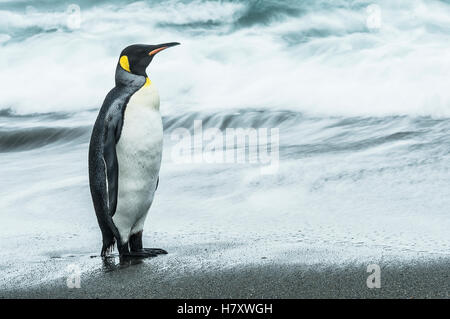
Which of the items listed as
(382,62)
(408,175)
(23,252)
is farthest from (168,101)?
(23,252)

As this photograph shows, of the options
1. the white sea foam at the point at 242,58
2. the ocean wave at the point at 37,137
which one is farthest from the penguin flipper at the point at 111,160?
the white sea foam at the point at 242,58

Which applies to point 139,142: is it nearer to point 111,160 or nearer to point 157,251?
Answer: point 111,160

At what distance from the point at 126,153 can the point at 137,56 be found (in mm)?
564

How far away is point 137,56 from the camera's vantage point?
412cm

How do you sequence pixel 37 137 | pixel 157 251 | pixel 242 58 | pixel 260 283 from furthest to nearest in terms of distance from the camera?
pixel 242 58
pixel 37 137
pixel 157 251
pixel 260 283

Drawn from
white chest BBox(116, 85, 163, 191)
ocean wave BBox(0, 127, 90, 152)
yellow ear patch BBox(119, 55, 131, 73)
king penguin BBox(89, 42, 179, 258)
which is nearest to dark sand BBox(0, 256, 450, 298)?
king penguin BBox(89, 42, 179, 258)

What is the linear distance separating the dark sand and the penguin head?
1.16 meters

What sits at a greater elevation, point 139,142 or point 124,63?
point 124,63

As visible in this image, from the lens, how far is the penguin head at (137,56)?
4.10 meters

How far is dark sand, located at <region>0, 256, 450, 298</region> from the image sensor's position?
10.9 feet

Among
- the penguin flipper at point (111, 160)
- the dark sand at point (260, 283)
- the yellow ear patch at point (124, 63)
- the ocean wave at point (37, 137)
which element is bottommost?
the ocean wave at point (37, 137)

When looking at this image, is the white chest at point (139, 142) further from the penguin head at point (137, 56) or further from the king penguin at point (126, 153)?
the penguin head at point (137, 56)

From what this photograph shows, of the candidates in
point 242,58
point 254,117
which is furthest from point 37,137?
point 242,58

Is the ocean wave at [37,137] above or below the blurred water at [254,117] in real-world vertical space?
below
